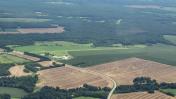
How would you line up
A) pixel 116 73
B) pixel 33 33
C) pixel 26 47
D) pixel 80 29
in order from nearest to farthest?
pixel 116 73 < pixel 26 47 < pixel 33 33 < pixel 80 29

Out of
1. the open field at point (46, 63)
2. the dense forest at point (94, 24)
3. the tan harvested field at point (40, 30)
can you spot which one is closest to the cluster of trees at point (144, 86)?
the open field at point (46, 63)

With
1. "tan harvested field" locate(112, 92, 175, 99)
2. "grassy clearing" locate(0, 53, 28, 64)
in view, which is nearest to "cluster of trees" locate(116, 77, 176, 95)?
"tan harvested field" locate(112, 92, 175, 99)

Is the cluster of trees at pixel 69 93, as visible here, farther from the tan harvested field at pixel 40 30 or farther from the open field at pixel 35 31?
the tan harvested field at pixel 40 30

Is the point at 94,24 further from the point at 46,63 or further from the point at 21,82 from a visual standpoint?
the point at 21,82

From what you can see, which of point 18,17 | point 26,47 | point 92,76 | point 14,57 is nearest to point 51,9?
point 18,17

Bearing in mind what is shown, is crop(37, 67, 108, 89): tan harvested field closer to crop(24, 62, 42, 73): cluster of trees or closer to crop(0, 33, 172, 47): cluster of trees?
crop(24, 62, 42, 73): cluster of trees

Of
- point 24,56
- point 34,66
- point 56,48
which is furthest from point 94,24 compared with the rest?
point 34,66

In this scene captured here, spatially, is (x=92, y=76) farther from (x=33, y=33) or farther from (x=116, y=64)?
(x=33, y=33)
